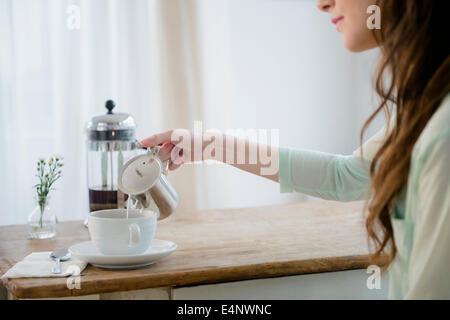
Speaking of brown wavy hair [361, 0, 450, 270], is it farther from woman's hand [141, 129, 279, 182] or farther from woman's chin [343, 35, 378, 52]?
woman's hand [141, 129, 279, 182]

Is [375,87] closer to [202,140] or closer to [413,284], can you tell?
[413,284]

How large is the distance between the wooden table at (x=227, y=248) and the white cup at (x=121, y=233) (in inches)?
1.7

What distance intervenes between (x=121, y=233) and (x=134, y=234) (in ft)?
0.08

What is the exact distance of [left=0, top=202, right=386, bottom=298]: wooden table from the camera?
0.98m

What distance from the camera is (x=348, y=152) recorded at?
9.13 feet

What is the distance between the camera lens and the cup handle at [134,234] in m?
1.03

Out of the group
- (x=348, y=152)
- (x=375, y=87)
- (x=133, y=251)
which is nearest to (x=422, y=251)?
(x=375, y=87)

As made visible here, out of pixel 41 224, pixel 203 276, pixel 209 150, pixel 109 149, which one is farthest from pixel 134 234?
pixel 109 149

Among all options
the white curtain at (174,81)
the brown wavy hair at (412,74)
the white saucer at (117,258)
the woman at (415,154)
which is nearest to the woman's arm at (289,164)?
the white saucer at (117,258)

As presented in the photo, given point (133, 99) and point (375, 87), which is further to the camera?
point (133, 99)

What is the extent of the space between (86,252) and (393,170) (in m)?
0.64

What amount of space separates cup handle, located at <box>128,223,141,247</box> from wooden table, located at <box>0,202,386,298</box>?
2.2 inches

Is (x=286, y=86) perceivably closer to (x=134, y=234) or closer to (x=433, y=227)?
(x=134, y=234)

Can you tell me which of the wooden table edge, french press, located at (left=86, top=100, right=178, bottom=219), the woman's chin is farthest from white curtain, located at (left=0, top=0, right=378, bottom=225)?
the woman's chin
